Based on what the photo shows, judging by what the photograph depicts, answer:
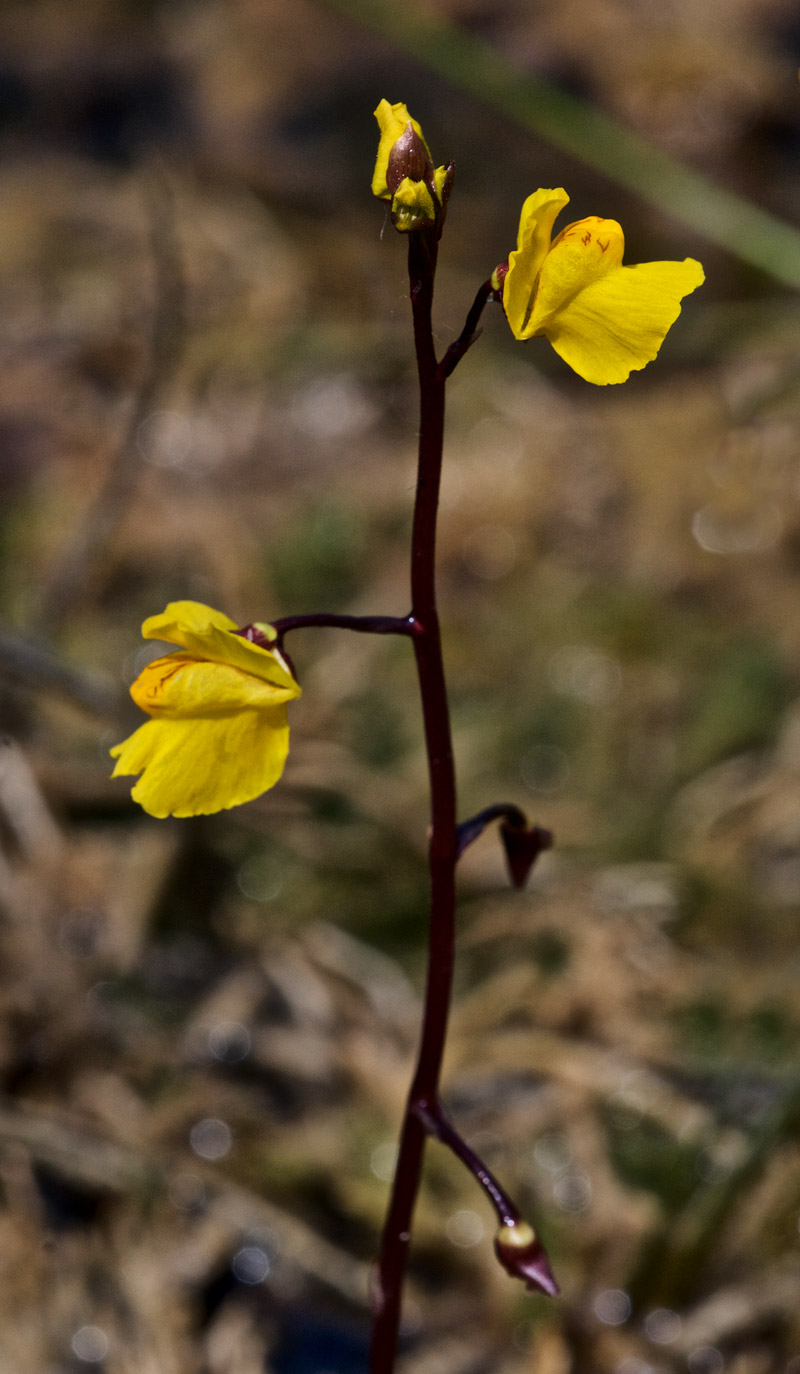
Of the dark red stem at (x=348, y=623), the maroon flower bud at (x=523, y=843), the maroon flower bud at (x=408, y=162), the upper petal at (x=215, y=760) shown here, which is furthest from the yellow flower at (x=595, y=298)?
the maroon flower bud at (x=523, y=843)

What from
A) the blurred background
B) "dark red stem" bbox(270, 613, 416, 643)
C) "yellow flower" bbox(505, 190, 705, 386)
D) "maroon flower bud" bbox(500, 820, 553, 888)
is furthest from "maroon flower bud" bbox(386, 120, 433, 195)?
the blurred background

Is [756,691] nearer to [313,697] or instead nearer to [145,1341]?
[313,697]

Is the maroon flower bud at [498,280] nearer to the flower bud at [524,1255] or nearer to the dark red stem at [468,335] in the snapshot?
the dark red stem at [468,335]

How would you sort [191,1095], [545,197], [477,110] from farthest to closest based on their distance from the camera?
[477,110]
[191,1095]
[545,197]

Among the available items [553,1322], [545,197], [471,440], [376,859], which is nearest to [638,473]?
[471,440]

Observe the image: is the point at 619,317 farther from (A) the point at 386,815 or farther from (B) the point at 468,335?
(A) the point at 386,815

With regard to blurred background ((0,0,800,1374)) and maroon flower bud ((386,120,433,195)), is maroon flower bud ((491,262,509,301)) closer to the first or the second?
maroon flower bud ((386,120,433,195))
